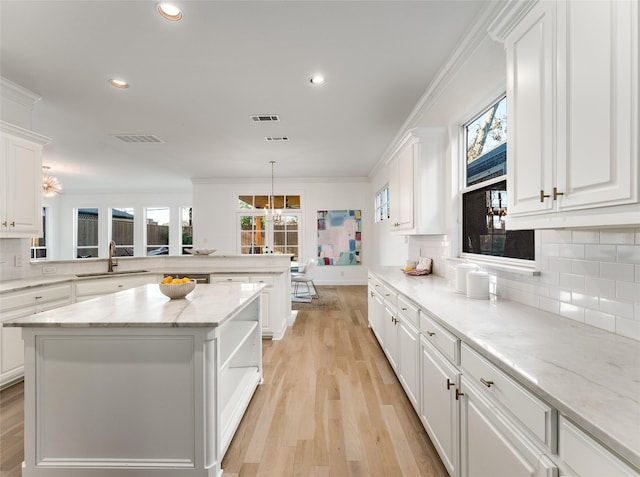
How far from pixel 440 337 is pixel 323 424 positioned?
3.63ft

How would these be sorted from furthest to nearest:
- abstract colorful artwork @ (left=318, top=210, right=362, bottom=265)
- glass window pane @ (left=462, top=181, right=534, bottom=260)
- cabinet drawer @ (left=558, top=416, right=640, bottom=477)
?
abstract colorful artwork @ (left=318, top=210, right=362, bottom=265) < glass window pane @ (left=462, top=181, right=534, bottom=260) < cabinet drawer @ (left=558, top=416, right=640, bottom=477)

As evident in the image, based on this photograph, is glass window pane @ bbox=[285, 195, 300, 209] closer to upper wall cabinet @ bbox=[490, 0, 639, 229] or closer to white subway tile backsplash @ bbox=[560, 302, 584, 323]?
upper wall cabinet @ bbox=[490, 0, 639, 229]

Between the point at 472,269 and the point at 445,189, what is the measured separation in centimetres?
118

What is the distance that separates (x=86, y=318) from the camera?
1561 mm

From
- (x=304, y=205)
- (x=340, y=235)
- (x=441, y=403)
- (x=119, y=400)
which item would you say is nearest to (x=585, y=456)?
(x=441, y=403)

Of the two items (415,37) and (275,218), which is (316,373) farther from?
(275,218)

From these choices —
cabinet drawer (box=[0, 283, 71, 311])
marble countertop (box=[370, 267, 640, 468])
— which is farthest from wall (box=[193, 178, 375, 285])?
marble countertop (box=[370, 267, 640, 468])

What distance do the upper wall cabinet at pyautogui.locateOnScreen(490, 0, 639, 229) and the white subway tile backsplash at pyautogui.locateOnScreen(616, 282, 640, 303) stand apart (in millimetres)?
402

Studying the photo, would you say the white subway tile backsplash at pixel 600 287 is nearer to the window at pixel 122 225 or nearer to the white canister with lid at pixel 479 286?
the white canister with lid at pixel 479 286

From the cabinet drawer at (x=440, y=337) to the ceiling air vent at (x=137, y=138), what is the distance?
4.73 metres

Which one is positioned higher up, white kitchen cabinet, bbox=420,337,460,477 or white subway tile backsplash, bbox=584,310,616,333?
white subway tile backsplash, bbox=584,310,616,333

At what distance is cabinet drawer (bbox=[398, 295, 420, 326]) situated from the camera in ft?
6.59

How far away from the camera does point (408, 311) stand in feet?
7.30

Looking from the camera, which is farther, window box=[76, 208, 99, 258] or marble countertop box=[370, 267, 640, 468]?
window box=[76, 208, 99, 258]
